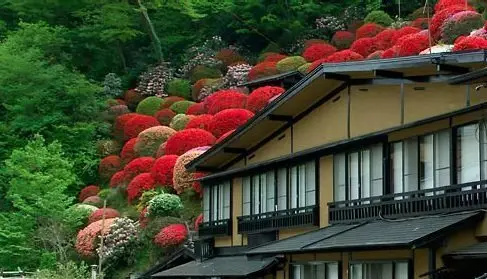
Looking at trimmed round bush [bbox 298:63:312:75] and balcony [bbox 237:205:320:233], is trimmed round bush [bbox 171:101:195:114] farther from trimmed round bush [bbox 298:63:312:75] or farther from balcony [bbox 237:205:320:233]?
balcony [bbox 237:205:320:233]

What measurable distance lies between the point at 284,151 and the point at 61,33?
107ft

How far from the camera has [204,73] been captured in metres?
55.1

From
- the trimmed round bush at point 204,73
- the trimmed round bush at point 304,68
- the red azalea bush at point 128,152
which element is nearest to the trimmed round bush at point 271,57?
the trimmed round bush at point 204,73

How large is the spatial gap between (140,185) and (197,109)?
7608 mm

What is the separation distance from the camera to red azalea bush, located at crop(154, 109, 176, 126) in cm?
5047

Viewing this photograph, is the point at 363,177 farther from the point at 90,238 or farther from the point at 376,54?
the point at 376,54

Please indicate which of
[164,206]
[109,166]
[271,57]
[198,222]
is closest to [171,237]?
[198,222]

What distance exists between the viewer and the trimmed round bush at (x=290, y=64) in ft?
159

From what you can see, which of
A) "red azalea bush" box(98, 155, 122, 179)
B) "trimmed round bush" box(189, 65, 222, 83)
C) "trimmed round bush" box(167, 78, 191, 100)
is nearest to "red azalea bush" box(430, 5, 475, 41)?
"trimmed round bush" box(189, 65, 222, 83)

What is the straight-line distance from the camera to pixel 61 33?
192ft

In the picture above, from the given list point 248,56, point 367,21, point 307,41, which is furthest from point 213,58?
point 367,21

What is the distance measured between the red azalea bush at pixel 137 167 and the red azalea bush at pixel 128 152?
8.58ft

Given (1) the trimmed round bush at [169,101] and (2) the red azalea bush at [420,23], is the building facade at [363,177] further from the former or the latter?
(1) the trimmed round bush at [169,101]

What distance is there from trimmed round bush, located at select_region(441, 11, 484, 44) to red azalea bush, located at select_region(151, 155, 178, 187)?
12.8 meters
